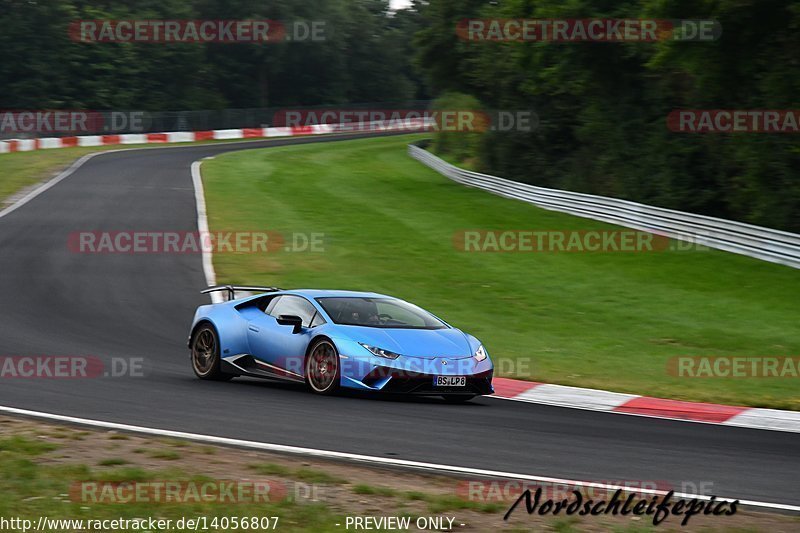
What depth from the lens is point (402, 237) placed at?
2811 centimetres

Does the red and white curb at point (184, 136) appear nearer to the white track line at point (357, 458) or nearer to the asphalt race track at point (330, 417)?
the asphalt race track at point (330, 417)

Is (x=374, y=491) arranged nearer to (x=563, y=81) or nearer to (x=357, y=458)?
(x=357, y=458)

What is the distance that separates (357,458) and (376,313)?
14.1 feet

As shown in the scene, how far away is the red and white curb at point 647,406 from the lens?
1091 cm

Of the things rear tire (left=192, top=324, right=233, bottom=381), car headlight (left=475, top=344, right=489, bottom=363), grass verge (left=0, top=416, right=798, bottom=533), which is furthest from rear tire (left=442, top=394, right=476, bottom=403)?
grass verge (left=0, top=416, right=798, bottom=533)

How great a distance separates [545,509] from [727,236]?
20.6 metres

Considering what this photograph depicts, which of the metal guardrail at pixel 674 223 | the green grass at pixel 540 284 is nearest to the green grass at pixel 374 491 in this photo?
the green grass at pixel 540 284

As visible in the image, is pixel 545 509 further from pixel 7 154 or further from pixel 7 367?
pixel 7 154

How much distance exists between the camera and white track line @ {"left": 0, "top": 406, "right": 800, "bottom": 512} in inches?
283

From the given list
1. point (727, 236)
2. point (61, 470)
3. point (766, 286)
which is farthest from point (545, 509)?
point (727, 236)

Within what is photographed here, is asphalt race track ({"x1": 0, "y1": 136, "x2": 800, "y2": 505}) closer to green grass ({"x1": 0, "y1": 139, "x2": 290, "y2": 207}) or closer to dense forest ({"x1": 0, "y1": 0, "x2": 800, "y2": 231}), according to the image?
dense forest ({"x1": 0, "y1": 0, "x2": 800, "y2": 231})

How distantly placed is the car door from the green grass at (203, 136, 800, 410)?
10.1ft

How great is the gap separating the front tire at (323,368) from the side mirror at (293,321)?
1.15 feet

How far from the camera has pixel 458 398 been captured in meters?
12.2
